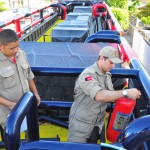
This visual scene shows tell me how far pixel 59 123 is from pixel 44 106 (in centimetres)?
42

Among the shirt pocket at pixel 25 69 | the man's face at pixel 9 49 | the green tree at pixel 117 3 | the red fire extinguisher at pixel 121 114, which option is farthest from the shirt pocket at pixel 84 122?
the green tree at pixel 117 3

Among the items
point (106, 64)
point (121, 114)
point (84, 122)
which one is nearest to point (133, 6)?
point (106, 64)

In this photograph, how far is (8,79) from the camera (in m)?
2.15

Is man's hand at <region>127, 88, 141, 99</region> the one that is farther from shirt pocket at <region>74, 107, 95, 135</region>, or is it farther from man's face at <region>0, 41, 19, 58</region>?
man's face at <region>0, 41, 19, 58</region>

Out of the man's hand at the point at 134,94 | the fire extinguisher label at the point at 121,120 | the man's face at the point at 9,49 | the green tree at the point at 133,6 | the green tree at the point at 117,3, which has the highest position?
the man's face at the point at 9,49

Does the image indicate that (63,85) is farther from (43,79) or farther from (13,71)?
(13,71)

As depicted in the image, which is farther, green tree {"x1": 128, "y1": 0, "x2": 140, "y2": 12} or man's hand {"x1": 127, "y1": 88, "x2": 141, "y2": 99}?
green tree {"x1": 128, "y1": 0, "x2": 140, "y2": 12}

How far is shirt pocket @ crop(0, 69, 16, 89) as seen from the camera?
212 cm

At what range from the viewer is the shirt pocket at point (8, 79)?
2.12 meters

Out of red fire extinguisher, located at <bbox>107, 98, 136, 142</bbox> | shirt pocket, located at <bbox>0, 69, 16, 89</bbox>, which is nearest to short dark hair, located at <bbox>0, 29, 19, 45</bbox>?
shirt pocket, located at <bbox>0, 69, 16, 89</bbox>

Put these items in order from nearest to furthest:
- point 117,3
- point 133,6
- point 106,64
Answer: point 106,64, point 117,3, point 133,6

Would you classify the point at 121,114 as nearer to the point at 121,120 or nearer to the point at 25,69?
the point at 121,120

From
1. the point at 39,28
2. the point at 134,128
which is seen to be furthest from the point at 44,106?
the point at 39,28

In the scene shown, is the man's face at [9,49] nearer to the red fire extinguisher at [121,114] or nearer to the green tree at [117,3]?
the red fire extinguisher at [121,114]
